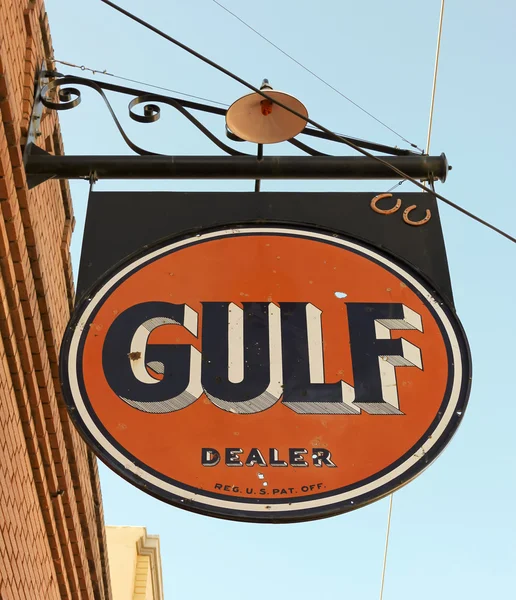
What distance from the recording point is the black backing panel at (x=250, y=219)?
3.76m

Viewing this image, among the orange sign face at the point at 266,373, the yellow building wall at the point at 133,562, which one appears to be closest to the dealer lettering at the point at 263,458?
the orange sign face at the point at 266,373

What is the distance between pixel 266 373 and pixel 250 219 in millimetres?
863

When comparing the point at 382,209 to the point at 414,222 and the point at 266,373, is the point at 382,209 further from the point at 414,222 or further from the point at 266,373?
the point at 266,373

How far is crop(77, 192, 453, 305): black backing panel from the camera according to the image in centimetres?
376

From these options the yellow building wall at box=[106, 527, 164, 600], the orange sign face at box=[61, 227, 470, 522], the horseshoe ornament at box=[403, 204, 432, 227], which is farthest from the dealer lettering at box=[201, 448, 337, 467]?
the yellow building wall at box=[106, 527, 164, 600]

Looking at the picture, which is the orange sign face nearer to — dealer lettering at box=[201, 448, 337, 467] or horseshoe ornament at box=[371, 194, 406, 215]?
dealer lettering at box=[201, 448, 337, 467]

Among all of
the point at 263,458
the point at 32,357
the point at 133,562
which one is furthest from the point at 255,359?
the point at 133,562

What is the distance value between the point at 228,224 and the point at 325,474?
1302 mm

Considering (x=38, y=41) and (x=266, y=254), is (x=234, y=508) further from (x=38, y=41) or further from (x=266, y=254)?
(x=38, y=41)

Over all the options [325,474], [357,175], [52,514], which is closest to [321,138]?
[357,175]

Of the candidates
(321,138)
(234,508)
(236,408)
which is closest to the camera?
(234,508)

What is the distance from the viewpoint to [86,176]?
412cm

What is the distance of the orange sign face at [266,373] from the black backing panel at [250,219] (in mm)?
87

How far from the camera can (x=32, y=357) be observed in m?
4.39
